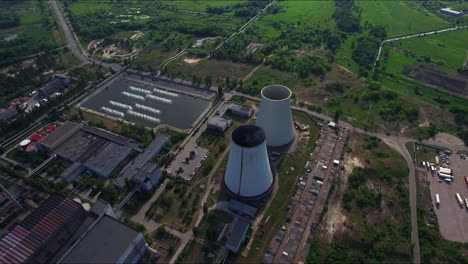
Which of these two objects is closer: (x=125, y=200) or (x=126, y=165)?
(x=125, y=200)

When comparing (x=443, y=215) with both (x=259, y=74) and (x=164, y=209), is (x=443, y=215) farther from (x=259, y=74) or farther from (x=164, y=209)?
(x=259, y=74)

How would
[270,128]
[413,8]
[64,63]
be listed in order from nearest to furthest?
1. [270,128]
2. [64,63]
3. [413,8]

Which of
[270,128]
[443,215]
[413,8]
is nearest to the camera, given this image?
[443,215]

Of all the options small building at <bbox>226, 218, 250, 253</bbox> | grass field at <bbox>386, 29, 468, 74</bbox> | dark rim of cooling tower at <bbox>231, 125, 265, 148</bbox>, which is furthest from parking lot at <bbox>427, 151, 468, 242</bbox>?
grass field at <bbox>386, 29, 468, 74</bbox>

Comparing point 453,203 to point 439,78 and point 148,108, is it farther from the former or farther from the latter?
point 148,108

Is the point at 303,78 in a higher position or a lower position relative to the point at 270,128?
lower

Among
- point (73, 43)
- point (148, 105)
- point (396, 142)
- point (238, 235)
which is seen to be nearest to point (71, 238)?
point (238, 235)

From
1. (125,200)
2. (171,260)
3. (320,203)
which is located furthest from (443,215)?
(125,200)
